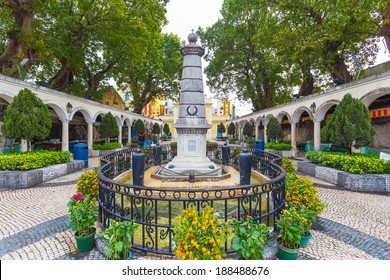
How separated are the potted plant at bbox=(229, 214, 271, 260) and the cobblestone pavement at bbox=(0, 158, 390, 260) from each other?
117 cm

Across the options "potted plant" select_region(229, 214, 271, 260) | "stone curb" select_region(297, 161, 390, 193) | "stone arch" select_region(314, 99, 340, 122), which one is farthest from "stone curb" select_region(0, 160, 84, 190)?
"stone arch" select_region(314, 99, 340, 122)

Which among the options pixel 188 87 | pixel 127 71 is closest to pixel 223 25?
pixel 127 71

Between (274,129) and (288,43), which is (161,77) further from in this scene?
(288,43)

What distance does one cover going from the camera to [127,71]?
22438 mm

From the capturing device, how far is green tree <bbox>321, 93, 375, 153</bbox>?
7883 mm

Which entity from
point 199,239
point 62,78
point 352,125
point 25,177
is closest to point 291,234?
point 199,239

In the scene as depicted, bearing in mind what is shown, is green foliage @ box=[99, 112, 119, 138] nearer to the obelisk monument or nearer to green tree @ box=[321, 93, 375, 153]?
the obelisk monument

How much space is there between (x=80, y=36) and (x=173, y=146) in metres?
10.5

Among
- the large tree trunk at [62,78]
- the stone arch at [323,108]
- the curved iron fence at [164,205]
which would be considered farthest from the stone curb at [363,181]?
the large tree trunk at [62,78]

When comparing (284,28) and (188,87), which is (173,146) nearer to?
(188,87)

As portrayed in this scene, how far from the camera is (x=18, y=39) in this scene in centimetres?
1261

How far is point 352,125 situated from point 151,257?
8.70 m

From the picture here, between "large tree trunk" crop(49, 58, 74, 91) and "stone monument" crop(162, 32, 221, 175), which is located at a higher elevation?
"large tree trunk" crop(49, 58, 74, 91)

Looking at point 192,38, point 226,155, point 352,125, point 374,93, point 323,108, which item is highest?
point 192,38
